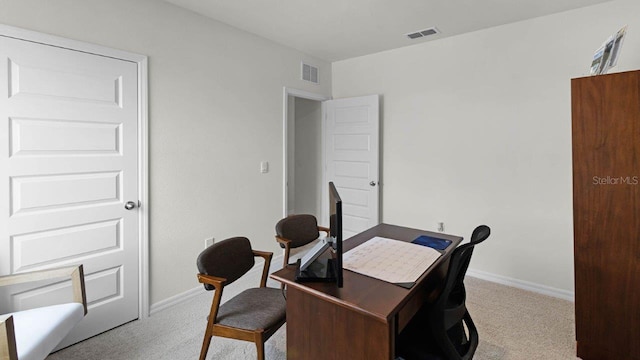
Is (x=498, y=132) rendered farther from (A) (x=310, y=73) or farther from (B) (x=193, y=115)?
(B) (x=193, y=115)

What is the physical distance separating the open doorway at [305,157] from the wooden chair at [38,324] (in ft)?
10.2

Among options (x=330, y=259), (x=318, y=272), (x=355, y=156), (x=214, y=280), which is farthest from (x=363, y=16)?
(x=214, y=280)

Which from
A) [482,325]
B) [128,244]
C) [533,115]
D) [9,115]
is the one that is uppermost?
[533,115]

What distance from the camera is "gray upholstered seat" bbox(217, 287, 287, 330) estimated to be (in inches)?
66.1

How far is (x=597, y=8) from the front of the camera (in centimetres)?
266

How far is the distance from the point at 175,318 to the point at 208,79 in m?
2.11

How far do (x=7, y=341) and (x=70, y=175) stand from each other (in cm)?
115

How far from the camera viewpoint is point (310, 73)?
4.09 metres

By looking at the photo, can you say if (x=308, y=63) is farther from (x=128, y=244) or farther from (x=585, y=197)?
(x=585, y=197)

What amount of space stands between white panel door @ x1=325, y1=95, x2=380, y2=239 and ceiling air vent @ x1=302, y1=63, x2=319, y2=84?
0.39m

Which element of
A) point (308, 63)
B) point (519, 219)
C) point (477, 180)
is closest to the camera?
point (519, 219)

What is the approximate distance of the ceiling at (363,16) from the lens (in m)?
2.64

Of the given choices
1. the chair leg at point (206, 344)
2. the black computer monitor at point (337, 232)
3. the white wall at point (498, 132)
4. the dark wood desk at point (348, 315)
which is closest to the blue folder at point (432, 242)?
the dark wood desk at point (348, 315)

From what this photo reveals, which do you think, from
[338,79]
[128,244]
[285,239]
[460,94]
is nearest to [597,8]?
[460,94]
